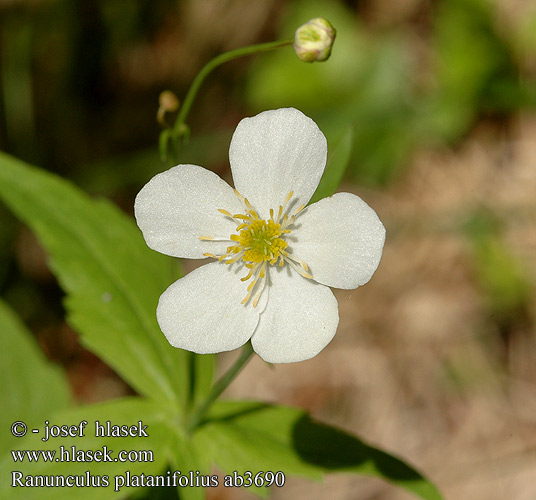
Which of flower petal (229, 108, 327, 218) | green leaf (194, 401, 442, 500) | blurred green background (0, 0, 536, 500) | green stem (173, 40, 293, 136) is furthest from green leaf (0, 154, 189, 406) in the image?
blurred green background (0, 0, 536, 500)

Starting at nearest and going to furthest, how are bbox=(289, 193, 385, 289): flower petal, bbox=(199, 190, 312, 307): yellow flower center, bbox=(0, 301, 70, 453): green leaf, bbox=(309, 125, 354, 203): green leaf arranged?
bbox=(289, 193, 385, 289): flower petal, bbox=(199, 190, 312, 307): yellow flower center, bbox=(309, 125, 354, 203): green leaf, bbox=(0, 301, 70, 453): green leaf

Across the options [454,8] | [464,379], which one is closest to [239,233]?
[464,379]

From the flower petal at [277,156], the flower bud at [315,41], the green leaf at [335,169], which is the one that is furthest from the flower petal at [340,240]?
the flower bud at [315,41]

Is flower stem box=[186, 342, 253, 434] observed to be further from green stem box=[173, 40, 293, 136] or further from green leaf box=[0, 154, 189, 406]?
green stem box=[173, 40, 293, 136]

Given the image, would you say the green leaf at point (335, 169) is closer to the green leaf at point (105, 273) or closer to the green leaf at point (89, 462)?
the green leaf at point (105, 273)

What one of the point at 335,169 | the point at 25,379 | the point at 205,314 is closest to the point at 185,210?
the point at 205,314

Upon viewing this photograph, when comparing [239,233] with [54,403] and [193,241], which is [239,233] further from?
[54,403]
